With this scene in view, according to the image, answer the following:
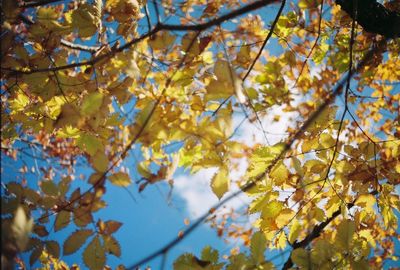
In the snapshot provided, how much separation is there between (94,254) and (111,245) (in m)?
0.07

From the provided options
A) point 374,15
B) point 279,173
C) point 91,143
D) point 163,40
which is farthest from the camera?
point 374,15

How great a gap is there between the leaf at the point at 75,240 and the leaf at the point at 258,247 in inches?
26.4

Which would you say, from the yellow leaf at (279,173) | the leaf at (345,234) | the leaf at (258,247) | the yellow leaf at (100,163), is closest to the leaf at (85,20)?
the yellow leaf at (100,163)

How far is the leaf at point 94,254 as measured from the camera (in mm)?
1111

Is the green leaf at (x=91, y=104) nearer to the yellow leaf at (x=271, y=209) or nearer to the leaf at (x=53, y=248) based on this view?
the leaf at (x=53, y=248)

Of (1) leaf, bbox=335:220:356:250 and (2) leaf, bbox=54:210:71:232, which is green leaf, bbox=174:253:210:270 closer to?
(2) leaf, bbox=54:210:71:232

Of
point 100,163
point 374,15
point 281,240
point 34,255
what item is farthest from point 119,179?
point 374,15

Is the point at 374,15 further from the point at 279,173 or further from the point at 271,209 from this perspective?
the point at 271,209

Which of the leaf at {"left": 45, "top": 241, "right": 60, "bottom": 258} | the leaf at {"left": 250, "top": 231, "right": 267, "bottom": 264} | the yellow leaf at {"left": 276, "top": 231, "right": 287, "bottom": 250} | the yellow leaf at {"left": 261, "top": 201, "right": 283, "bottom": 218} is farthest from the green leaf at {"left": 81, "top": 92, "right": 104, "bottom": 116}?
the yellow leaf at {"left": 276, "top": 231, "right": 287, "bottom": 250}

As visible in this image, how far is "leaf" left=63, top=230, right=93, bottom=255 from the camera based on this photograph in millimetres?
1093

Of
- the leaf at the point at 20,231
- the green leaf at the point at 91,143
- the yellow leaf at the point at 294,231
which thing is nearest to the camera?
the leaf at the point at 20,231

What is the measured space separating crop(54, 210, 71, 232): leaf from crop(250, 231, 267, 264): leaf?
30.1 inches

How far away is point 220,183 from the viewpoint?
110 cm

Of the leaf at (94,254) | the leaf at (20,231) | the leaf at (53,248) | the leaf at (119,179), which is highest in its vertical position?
the leaf at (119,179)
